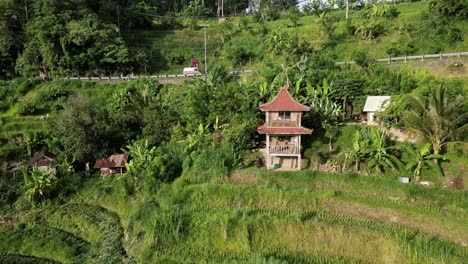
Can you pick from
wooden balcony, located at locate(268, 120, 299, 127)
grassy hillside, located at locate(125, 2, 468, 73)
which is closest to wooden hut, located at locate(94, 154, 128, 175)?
wooden balcony, located at locate(268, 120, 299, 127)

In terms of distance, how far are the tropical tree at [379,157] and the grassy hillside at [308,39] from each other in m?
19.1

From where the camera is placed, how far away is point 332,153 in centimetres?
2281

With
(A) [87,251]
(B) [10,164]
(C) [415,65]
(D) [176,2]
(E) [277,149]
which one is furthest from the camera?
(D) [176,2]

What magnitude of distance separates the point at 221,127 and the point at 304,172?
7.57 meters

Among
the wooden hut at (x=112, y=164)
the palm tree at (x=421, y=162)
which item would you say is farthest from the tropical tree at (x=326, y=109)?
the wooden hut at (x=112, y=164)

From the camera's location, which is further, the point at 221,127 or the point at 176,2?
the point at 176,2

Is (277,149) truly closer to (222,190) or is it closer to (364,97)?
(222,190)

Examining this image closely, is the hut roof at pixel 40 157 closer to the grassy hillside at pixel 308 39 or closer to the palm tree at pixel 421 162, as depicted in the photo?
the grassy hillside at pixel 308 39

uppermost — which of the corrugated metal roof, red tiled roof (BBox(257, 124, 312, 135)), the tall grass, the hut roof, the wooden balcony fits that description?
the corrugated metal roof

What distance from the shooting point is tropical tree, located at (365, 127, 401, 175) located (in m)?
19.9

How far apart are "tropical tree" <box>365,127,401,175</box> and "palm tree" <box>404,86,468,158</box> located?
242cm

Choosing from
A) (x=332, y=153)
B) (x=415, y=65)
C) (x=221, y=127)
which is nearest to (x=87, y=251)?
(x=221, y=127)

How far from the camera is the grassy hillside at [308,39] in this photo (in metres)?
35.4

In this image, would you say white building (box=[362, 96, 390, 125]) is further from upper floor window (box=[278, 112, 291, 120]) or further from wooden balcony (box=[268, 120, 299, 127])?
upper floor window (box=[278, 112, 291, 120])
